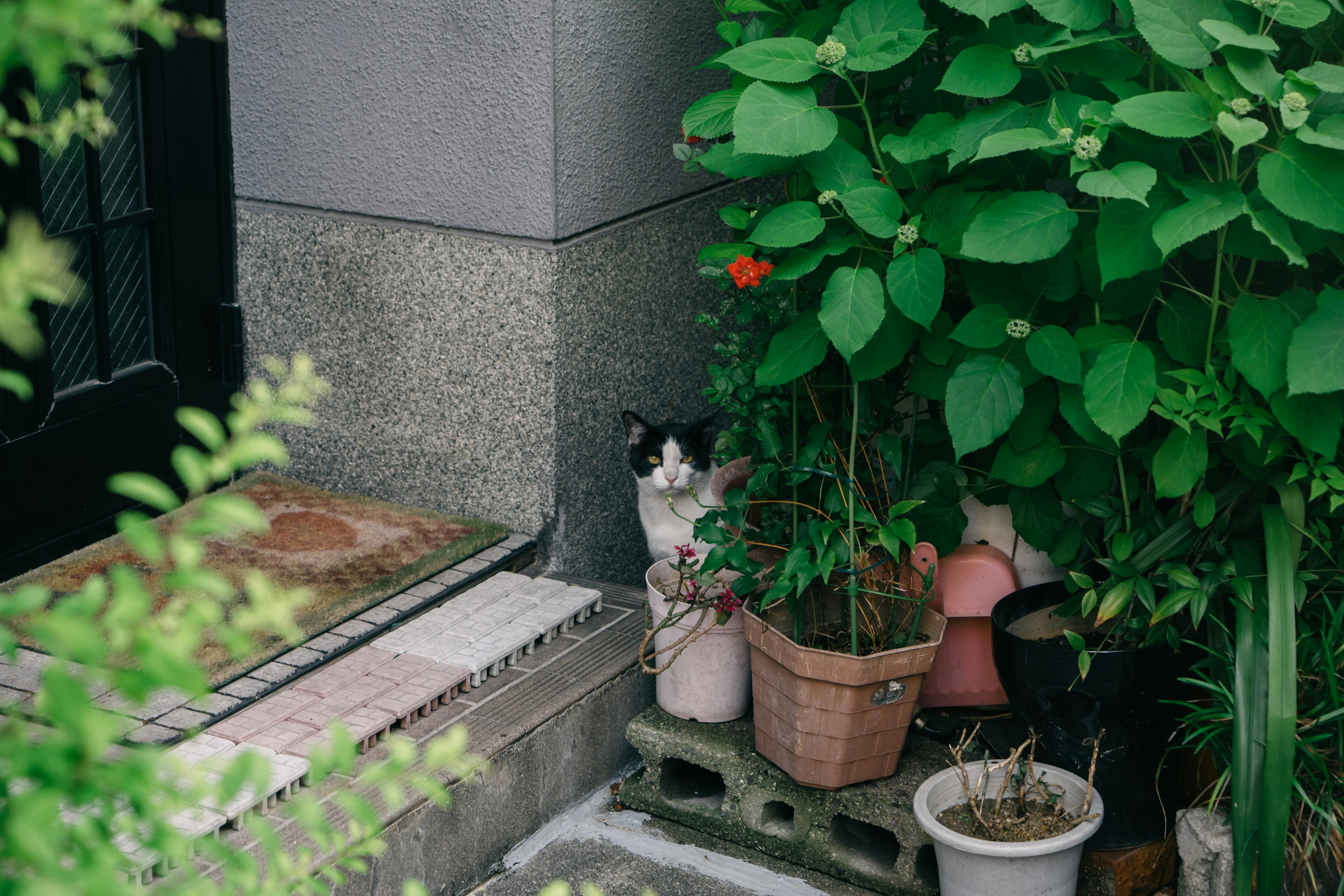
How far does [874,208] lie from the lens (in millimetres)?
2010

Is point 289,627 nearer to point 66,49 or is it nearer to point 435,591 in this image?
point 66,49

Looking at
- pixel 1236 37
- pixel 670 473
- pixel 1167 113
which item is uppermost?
pixel 1236 37

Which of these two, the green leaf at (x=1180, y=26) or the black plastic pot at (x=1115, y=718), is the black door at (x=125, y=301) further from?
the green leaf at (x=1180, y=26)

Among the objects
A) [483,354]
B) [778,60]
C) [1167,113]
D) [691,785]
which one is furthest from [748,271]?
[691,785]

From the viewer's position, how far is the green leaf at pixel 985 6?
6.07ft

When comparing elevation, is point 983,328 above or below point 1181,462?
above

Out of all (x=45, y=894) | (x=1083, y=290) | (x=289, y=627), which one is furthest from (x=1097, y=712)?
(x=45, y=894)

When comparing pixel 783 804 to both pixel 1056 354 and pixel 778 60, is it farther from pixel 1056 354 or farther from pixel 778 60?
pixel 778 60

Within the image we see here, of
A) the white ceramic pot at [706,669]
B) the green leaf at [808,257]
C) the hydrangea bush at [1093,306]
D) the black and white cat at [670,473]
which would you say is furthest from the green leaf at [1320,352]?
the black and white cat at [670,473]

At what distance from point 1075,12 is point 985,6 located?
0.13 metres

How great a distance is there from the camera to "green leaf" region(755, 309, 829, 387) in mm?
2143

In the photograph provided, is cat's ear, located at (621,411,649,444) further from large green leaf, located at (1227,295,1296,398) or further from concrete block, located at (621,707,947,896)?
large green leaf, located at (1227,295,1296,398)

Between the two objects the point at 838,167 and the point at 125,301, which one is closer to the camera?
the point at 838,167

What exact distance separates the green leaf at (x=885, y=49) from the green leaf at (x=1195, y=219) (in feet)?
1.54
